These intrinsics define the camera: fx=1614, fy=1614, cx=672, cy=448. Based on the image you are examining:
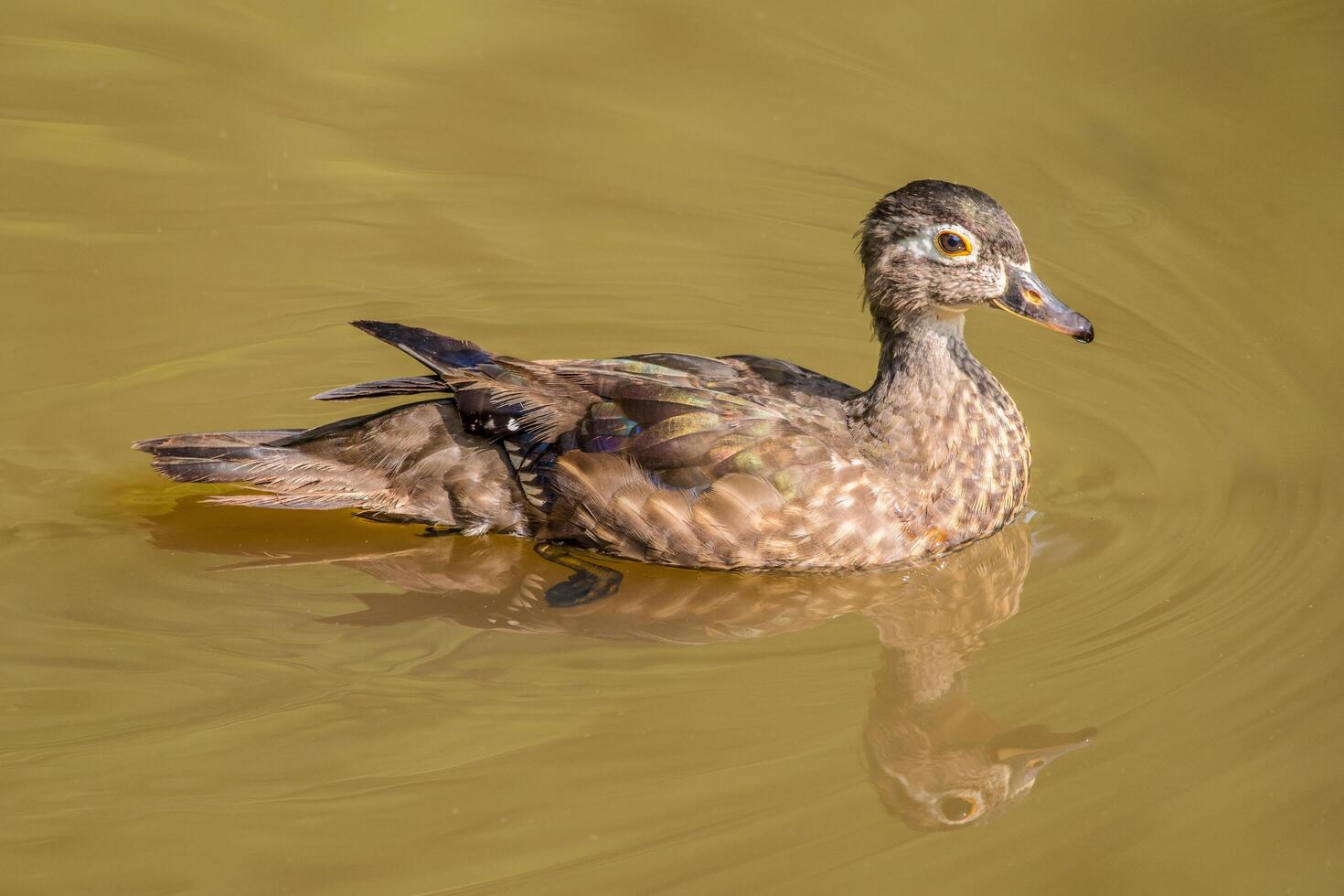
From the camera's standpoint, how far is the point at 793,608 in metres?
6.67

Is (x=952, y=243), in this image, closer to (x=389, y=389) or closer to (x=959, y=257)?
(x=959, y=257)

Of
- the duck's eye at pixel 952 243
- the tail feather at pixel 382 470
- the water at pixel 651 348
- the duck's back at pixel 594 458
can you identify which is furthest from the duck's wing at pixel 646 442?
the duck's eye at pixel 952 243

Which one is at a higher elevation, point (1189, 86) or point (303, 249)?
point (1189, 86)

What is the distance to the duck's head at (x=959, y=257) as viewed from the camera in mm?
6785

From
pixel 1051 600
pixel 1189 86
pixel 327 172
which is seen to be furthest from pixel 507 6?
pixel 1051 600

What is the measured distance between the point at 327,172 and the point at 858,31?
11.8ft

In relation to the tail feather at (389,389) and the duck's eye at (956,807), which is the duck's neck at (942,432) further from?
the tail feather at (389,389)

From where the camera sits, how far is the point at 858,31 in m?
10.5

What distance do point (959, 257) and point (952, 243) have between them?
7cm

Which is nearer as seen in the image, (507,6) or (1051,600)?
(1051,600)

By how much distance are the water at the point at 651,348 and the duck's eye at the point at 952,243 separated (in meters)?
1.33

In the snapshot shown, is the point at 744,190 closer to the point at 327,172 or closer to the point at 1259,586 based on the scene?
the point at 327,172

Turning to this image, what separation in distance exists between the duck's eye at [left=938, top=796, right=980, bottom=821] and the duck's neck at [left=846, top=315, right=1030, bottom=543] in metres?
1.44

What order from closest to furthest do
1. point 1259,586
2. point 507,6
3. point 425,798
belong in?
point 425,798, point 1259,586, point 507,6
